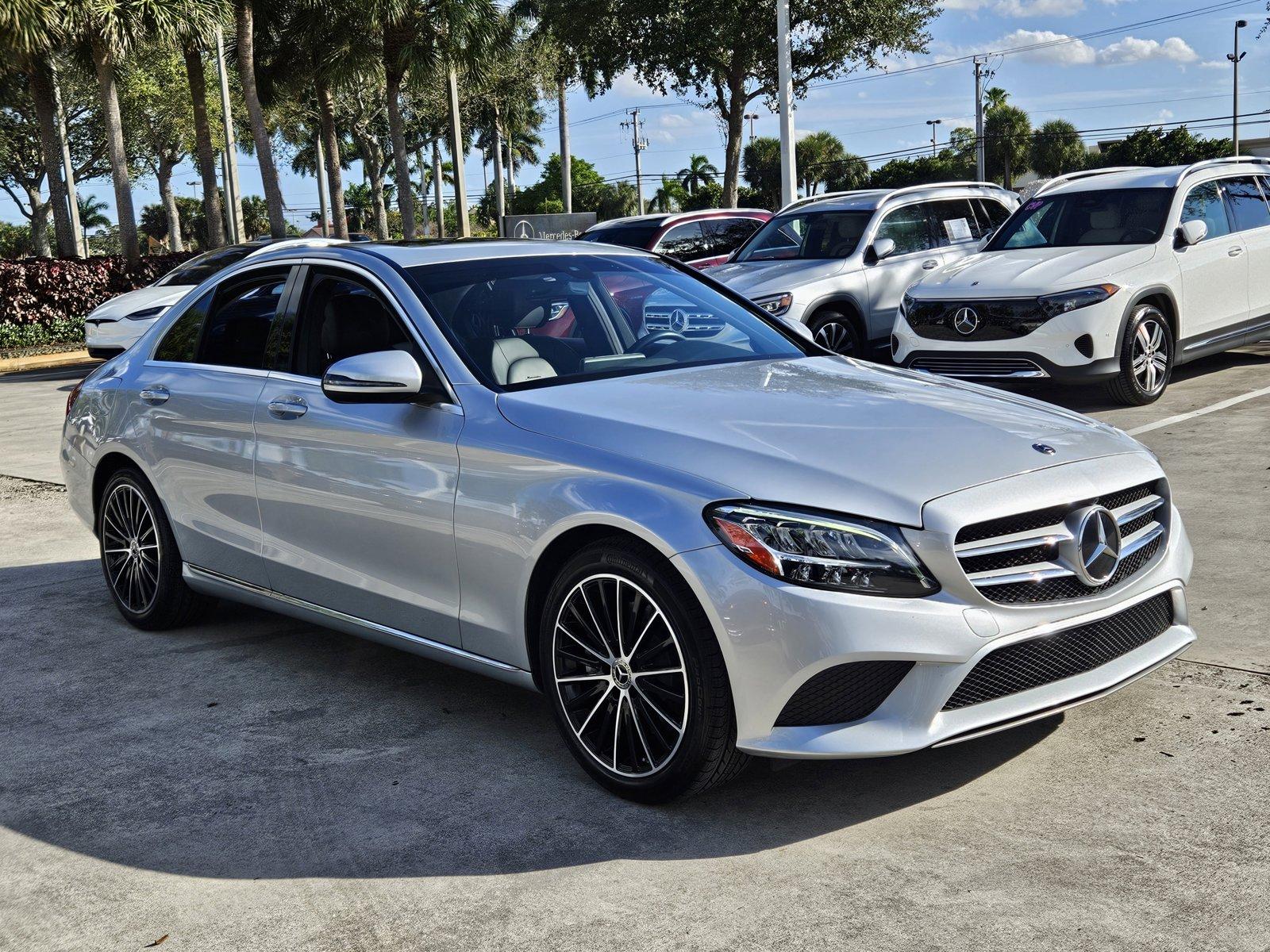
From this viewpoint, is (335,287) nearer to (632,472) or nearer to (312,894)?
(632,472)

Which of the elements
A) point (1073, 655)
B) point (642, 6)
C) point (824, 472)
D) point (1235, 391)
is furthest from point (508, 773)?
point (642, 6)

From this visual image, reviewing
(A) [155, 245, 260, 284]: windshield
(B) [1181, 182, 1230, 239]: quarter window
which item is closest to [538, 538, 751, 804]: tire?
(B) [1181, 182, 1230, 239]: quarter window

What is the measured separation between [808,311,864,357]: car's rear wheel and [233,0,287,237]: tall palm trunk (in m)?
19.3

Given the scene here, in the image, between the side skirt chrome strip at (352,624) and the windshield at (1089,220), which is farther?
the windshield at (1089,220)

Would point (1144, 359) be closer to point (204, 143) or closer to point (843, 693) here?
point (843, 693)

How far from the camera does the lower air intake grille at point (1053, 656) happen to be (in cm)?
357

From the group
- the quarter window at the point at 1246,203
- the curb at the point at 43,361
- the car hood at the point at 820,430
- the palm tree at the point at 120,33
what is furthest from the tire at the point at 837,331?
the palm tree at the point at 120,33

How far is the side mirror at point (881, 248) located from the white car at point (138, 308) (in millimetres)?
8080

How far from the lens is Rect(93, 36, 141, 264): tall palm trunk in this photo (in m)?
27.6

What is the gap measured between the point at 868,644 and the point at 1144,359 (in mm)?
7804

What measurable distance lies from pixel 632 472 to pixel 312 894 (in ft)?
4.57

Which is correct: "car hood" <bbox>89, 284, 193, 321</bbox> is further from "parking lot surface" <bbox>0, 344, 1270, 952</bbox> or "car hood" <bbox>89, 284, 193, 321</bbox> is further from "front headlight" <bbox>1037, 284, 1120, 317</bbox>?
"parking lot surface" <bbox>0, 344, 1270, 952</bbox>

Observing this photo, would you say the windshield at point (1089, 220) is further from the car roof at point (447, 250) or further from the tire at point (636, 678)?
the tire at point (636, 678)

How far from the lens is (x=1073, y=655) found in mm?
3727
